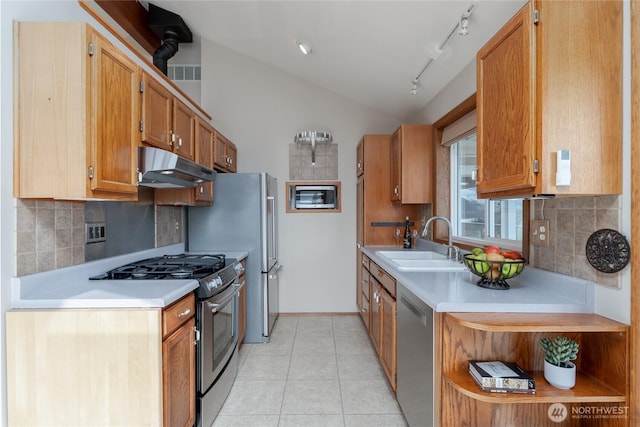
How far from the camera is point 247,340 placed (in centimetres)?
311

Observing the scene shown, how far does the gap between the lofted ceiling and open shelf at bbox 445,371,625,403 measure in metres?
1.79

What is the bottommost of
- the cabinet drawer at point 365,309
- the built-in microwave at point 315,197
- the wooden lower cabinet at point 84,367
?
the cabinet drawer at point 365,309

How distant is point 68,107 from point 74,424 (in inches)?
55.4

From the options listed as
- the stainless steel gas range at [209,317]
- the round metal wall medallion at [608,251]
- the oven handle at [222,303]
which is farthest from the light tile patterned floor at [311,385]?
the round metal wall medallion at [608,251]

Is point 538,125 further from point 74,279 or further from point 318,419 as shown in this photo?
point 74,279

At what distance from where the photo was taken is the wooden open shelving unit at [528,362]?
1.13 metres

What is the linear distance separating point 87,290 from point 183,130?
1.38 metres

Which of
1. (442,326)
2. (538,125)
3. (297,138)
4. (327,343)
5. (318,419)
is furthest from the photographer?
(297,138)

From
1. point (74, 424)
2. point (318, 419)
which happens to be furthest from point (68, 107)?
point (318, 419)

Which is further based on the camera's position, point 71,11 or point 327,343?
point 327,343

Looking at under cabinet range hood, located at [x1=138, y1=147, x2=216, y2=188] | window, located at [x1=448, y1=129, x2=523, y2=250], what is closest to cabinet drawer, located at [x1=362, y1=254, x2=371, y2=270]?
window, located at [x1=448, y1=129, x2=523, y2=250]

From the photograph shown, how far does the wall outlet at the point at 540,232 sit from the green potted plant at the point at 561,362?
1.72 ft

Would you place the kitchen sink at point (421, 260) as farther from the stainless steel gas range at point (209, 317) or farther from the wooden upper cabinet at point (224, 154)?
the wooden upper cabinet at point (224, 154)

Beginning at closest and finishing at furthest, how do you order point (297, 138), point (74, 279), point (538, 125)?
point (538, 125)
point (74, 279)
point (297, 138)
